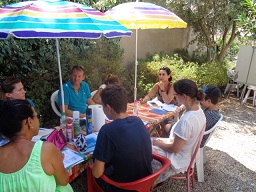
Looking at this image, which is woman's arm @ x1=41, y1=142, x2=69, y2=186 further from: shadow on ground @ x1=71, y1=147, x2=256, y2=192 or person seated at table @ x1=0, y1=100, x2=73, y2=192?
shadow on ground @ x1=71, y1=147, x2=256, y2=192

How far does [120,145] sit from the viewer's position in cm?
181

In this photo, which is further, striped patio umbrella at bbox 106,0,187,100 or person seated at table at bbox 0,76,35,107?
striped patio umbrella at bbox 106,0,187,100

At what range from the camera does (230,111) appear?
21.4 ft

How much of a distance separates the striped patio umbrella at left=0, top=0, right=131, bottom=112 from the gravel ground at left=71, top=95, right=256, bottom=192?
204 centimetres

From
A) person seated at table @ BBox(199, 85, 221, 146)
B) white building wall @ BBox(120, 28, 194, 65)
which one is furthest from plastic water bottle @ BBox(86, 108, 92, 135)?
white building wall @ BBox(120, 28, 194, 65)

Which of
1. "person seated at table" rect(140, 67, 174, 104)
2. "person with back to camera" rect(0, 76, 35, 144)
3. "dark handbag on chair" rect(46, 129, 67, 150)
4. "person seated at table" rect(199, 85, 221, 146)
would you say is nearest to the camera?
"dark handbag on chair" rect(46, 129, 67, 150)

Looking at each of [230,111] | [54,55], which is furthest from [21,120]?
[230,111]

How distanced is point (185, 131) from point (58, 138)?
123 centimetres

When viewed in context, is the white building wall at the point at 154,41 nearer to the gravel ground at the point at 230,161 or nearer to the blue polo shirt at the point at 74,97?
the gravel ground at the point at 230,161

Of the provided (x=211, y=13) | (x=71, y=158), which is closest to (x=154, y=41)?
(x=211, y=13)

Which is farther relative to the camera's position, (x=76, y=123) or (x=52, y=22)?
(x=76, y=123)

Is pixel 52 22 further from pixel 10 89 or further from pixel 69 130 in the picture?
pixel 10 89

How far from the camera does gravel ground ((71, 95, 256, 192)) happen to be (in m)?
3.13

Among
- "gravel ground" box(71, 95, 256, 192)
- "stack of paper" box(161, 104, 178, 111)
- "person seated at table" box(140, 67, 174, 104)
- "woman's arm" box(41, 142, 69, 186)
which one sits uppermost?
"woman's arm" box(41, 142, 69, 186)
